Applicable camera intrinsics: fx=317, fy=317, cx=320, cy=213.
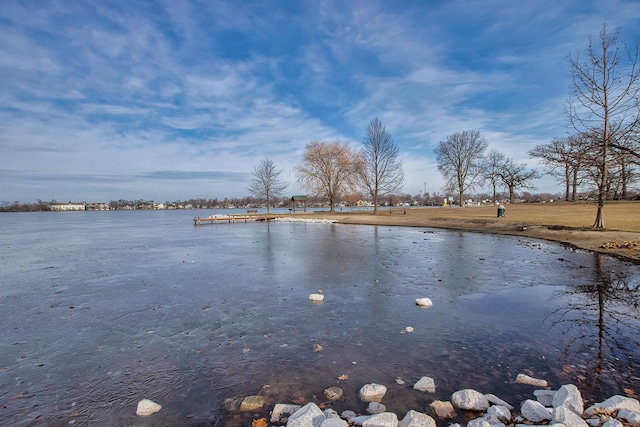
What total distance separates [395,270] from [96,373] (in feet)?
26.8

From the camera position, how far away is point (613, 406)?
3.11 metres

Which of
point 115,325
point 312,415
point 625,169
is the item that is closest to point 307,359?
point 312,415

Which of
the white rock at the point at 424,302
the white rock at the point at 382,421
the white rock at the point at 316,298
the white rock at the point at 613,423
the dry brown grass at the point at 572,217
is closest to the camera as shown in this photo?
the white rock at the point at 613,423

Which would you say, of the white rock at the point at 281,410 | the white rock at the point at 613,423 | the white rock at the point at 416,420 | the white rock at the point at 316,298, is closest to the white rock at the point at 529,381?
the white rock at the point at 613,423

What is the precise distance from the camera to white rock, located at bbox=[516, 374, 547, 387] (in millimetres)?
3752

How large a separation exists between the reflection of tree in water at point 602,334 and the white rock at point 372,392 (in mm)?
2302

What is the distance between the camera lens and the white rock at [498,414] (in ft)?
10.1

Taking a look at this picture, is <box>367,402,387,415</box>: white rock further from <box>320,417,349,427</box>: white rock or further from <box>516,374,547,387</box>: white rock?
<box>516,374,547,387</box>: white rock

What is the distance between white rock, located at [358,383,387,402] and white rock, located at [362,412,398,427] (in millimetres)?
529

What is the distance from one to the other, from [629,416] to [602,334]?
9.46 ft

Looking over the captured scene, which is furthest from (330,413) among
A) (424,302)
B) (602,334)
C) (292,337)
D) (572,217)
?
(572,217)

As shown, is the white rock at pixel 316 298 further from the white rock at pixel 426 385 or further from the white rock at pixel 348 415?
the white rock at pixel 348 415

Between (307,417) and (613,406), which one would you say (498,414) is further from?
(307,417)

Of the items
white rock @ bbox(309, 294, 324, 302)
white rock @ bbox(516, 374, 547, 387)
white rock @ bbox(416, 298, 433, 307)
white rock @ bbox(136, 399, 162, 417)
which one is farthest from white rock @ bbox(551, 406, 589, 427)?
white rock @ bbox(309, 294, 324, 302)
